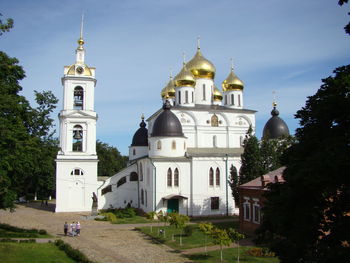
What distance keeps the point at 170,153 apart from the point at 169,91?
510 inches

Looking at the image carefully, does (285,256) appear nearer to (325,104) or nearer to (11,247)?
(325,104)

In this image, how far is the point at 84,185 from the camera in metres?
35.3

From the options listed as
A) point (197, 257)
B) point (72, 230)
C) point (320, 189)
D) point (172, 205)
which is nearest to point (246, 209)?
point (197, 257)

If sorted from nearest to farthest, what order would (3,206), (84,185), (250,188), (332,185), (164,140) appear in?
(332,185) < (3,206) < (250,188) < (164,140) < (84,185)

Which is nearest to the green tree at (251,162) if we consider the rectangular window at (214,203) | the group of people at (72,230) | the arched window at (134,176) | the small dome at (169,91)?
the rectangular window at (214,203)

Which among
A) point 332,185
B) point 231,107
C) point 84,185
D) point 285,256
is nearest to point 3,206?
point 84,185

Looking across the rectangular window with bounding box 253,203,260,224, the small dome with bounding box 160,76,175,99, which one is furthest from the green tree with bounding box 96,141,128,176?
the rectangular window with bounding box 253,203,260,224

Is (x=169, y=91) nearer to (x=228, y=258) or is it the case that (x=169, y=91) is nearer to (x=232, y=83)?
(x=232, y=83)

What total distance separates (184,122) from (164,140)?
4.70 m

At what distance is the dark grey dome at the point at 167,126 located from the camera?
1310 inches

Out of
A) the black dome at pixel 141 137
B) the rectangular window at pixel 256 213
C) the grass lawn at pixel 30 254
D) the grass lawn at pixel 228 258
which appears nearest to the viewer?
the grass lawn at pixel 30 254

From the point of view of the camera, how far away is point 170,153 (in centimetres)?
3309

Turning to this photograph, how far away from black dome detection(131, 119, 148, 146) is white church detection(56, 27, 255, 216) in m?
3.65

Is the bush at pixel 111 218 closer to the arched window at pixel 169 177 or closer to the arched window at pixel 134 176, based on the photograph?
the arched window at pixel 169 177
